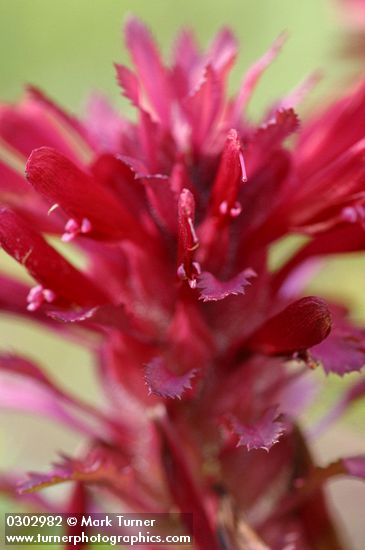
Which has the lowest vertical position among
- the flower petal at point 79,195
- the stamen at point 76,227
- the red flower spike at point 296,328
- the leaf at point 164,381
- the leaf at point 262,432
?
the leaf at point 262,432

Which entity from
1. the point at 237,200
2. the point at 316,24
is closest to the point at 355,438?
the point at 237,200

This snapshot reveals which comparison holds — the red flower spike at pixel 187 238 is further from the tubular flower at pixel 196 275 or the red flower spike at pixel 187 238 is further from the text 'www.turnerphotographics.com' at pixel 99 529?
the text 'www.turnerphotographics.com' at pixel 99 529

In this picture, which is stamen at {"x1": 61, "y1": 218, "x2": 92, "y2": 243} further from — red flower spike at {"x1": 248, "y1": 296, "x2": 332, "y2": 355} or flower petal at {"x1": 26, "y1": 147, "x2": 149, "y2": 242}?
red flower spike at {"x1": 248, "y1": 296, "x2": 332, "y2": 355}

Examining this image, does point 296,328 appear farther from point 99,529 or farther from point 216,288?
point 99,529

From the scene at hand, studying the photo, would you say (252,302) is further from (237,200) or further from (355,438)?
(355,438)

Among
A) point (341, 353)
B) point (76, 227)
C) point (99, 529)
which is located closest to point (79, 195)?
point (76, 227)

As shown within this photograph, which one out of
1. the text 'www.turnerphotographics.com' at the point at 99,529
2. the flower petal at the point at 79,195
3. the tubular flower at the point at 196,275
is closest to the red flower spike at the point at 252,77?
the tubular flower at the point at 196,275

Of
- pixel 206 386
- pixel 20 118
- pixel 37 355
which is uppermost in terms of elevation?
pixel 37 355
